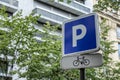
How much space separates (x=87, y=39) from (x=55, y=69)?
10169mm

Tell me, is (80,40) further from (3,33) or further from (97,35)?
(3,33)

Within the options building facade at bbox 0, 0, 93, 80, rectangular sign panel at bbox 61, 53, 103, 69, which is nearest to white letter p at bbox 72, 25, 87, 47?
rectangular sign panel at bbox 61, 53, 103, 69

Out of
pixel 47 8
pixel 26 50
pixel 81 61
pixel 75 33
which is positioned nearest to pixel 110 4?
pixel 26 50

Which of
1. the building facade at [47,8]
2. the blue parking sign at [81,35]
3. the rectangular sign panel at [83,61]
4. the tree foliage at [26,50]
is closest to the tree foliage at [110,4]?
the tree foliage at [26,50]

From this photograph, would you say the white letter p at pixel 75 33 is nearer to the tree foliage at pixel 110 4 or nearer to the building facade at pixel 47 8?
the tree foliage at pixel 110 4

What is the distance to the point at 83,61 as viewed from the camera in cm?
280

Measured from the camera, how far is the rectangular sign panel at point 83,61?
2746mm

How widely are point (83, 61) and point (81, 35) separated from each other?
31 cm

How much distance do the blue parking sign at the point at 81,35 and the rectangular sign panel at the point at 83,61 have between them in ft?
0.19

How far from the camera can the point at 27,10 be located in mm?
24859

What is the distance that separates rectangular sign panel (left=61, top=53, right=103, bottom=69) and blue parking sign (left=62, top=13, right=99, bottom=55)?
57mm

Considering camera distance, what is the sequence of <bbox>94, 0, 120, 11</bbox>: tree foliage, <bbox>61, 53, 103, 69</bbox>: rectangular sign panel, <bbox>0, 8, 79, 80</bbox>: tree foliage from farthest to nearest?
<bbox>0, 8, 79, 80</bbox>: tree foliage < <bbox>94, 0, 120, 11</bbox>: tree foliage < <bbox>61, 53, 103, 69</bbox>: rectangular sign panel

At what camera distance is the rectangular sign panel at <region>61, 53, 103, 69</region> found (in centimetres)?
275

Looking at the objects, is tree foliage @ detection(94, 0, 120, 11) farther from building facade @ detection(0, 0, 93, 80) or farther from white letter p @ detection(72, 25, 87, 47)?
building facade @ detection(0, 0, 93, 80)
